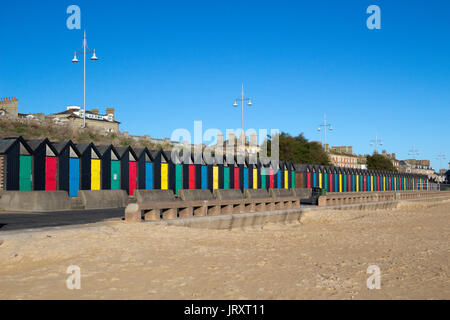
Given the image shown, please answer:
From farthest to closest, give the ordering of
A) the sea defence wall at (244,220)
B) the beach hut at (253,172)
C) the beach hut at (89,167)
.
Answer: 1. the beach hut at (253,172)
2. the beach hut at (89,167)
3. the sea defence wall at (244,220)

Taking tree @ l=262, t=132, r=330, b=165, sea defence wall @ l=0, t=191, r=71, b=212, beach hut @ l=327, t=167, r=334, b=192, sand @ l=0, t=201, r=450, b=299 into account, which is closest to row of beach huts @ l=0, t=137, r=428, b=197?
sea defence wall @ l=0, t=191, r=71, b=212

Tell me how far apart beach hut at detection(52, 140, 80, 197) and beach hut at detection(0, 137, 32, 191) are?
199 centimetres

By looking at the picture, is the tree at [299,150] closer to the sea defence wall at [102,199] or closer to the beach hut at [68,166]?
the beach hut at [68,166]

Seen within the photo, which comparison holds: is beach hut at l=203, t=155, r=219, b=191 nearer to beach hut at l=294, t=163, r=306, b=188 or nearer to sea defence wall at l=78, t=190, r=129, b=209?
sea defence wall at l=78, t=190, r=129, b=209

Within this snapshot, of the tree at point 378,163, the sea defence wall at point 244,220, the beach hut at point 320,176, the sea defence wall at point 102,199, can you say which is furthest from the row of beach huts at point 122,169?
the tree at point 378,163

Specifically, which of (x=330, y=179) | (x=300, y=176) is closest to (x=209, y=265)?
(x=300, y=176)

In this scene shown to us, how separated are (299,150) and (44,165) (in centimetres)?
6109

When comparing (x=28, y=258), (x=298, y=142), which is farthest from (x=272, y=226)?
(x=298, y=142)

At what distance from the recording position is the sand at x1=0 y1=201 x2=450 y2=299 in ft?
23.5

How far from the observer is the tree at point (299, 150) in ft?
264

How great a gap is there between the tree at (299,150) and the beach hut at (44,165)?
5554cm

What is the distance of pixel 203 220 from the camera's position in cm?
1622
